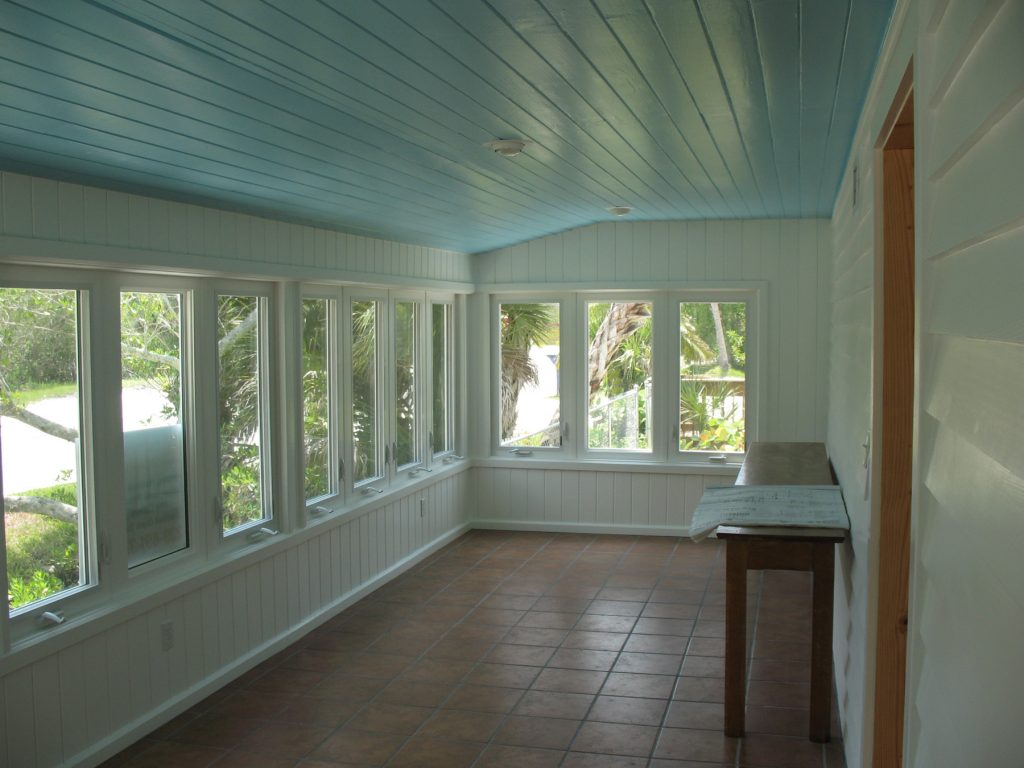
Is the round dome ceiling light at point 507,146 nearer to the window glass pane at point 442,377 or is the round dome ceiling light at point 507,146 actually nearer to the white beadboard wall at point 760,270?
the window glass pane at point 442,377

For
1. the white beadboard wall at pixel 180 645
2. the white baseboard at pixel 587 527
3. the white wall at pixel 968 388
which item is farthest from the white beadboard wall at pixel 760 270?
the white wall at pixel 968 388

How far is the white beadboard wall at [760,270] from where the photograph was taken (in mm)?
7219

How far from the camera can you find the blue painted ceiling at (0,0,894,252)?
2234mm

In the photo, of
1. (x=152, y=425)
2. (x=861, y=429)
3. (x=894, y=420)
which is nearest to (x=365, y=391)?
(x=152, y=425)

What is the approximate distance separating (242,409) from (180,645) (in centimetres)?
123

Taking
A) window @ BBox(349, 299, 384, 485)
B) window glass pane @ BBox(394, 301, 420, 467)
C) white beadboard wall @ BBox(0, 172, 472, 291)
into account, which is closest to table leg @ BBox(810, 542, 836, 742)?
white beadboard wall @ BBox(0, 172, 472, 291)

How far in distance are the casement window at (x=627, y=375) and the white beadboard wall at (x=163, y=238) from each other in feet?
6.54

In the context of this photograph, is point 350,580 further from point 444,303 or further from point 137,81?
point 137,81

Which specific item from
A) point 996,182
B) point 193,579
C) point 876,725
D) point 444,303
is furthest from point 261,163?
point 444,303

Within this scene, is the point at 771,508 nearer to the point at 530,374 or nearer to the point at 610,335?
the point at 610,335

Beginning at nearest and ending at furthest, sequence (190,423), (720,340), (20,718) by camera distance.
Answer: (20,718) → (190,423) → (720,340)

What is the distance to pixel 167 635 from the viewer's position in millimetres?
4234

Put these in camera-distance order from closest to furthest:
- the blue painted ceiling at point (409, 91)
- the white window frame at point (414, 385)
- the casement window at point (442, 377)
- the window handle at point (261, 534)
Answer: the blue painted ceiling at point (409, 91), the window handle at point (261, 534), the white window frame at point (414, 385), the casement window at point (442, 377)

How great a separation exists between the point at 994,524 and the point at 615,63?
2157 mm
